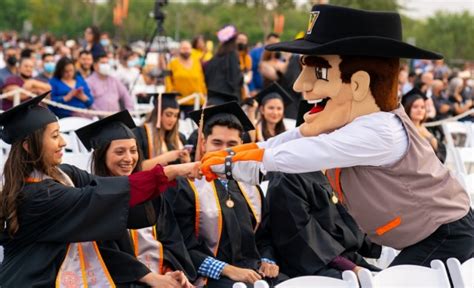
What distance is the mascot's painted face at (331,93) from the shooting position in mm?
3631

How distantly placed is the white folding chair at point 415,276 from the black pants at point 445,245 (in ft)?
0.65

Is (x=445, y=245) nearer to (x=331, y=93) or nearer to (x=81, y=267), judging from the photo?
(x=331, y=93)

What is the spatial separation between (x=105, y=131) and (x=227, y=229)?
90cm

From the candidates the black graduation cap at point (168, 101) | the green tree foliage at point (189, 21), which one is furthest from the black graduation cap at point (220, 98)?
the green tree foliage at point (189, 21)

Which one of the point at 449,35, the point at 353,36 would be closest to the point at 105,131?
the point at 353,36

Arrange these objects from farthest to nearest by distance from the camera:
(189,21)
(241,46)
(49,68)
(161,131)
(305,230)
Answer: (189,21)
(241,46)
(49,68)
(161,131)
(305,230)

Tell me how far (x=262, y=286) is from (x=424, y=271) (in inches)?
30.1

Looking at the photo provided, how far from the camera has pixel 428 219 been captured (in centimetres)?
360

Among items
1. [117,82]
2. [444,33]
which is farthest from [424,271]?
[444,33]

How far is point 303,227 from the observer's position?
204 inches

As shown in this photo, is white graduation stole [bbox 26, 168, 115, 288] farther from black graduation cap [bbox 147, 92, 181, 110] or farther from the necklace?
black graduation cap [bbox 147, 92, 181, 110]

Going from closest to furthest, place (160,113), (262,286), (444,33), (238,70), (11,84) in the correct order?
(262,286)
(160,113)
(11,84)
(238,70)
(444,33)

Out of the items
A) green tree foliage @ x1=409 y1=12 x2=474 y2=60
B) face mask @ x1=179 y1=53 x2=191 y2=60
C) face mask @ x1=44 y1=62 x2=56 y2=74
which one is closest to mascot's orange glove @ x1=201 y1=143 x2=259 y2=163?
face mask @ x1=179 y1=53 x2=191 y2=60

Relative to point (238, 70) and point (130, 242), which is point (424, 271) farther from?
point (238, 70)
